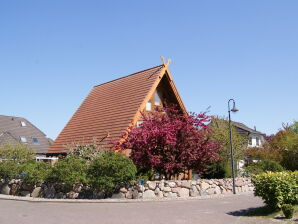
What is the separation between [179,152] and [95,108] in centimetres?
1122

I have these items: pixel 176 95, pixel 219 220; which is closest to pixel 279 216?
pixel 219 220

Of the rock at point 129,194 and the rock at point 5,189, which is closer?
the rock at point 129,194

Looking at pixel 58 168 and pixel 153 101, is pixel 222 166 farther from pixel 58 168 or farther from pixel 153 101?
pixel 58 168

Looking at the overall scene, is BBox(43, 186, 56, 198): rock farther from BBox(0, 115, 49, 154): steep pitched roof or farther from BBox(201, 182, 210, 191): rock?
BBox(0, 115, 49, 154): steep pitched roof

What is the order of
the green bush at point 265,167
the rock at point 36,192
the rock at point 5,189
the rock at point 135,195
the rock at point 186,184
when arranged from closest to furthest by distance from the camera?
the rock at point 135,195
the rock at point 186,184
the rock at point 36,192
the rock at point 5,189
the green bush at point 265,167

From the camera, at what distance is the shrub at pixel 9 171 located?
19828 millimetres

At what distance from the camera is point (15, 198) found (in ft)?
55.5

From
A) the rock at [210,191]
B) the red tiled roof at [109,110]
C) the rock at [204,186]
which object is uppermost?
the red tiled roof at [109,110]

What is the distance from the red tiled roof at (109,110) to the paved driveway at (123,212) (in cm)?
765

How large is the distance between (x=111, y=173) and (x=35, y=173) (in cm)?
490

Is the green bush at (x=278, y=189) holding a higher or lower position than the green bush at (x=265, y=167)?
lower

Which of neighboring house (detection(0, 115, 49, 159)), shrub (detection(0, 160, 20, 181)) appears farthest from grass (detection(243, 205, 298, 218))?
neighboring house (detection(0, 115, 49, 159))

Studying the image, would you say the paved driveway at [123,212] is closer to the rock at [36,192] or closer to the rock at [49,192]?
the rock at [49,192]

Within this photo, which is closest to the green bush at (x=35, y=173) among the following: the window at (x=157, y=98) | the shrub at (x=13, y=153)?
the window at (x=157, y=98)
